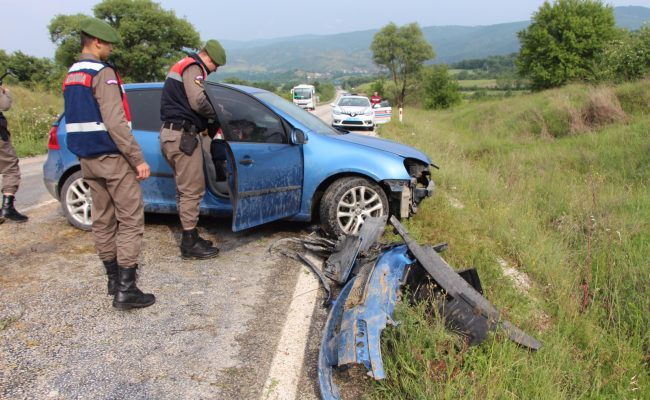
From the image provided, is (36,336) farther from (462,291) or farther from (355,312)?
(462,291)

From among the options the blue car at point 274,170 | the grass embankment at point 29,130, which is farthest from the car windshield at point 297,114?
the grass embankment at point 29,130

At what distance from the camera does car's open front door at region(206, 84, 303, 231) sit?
4246 mm

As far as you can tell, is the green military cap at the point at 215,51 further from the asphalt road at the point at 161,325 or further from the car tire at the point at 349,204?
the asphalt road at the point at 161,325

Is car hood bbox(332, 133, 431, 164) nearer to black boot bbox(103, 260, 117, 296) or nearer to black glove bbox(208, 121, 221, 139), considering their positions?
black glove bbox(208, 121, 221, 139)

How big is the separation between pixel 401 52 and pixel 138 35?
30.4 meters

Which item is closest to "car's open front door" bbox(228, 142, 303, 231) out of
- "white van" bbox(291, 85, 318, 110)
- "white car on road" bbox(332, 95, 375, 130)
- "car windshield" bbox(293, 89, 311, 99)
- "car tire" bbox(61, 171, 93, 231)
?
"car tire" bbox(61, 171, 93, 231)

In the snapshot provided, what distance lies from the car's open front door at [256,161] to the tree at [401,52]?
5334cm

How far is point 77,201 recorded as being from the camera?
4.98 metres

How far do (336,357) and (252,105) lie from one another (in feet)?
10.1

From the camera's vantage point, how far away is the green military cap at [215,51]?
4.24 metres

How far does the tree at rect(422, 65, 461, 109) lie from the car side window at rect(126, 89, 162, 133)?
3886 cm

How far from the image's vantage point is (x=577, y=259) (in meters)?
4.30

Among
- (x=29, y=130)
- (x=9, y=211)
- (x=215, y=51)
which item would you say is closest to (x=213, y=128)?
(x=215, y=51)

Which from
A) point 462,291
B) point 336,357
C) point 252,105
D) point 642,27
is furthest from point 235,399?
point 642,27
